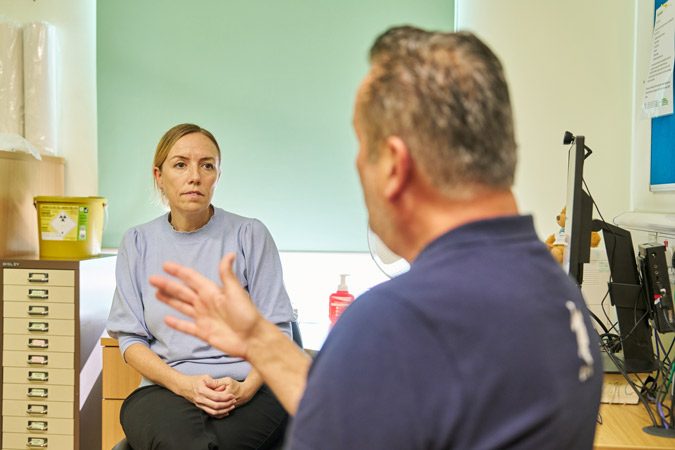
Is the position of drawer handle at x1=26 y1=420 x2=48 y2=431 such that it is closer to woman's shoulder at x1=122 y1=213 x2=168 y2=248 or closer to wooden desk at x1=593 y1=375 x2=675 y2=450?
woman's shoulder at x1=122 y1=213 x2=168 y2=248

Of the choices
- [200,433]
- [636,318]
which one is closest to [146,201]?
[200,433]

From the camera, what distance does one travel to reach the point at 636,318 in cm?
172

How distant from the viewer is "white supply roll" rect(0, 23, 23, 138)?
2742 mm

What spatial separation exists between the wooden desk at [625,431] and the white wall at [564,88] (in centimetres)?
112

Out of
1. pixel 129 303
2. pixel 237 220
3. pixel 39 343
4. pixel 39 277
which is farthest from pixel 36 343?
pixel 237 220

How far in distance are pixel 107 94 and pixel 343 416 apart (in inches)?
108

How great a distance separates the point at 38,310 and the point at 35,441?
53cm

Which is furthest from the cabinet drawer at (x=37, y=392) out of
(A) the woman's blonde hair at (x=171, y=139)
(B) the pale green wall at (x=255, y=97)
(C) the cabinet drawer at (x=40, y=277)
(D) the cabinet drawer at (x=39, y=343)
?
(A) the woman's blonde hair at (x=171, y=139)

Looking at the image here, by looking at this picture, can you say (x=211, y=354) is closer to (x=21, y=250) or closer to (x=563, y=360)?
(x=21, y=250)

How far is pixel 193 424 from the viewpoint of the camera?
1.73m

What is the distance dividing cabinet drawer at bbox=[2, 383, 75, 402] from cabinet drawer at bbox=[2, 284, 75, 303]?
1.14 ft

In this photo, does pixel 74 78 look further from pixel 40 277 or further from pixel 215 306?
pixel 215 306

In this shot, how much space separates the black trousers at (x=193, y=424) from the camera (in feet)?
5.60

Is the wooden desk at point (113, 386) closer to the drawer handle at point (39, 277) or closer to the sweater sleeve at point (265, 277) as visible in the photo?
the drawer handle at point (39, 277)
